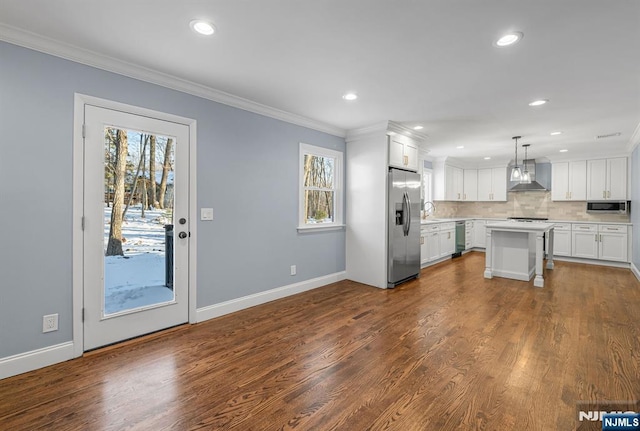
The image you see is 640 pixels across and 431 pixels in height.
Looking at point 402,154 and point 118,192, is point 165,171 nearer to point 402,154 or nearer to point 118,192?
point 118,192

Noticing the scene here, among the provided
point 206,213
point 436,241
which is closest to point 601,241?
point 436,241

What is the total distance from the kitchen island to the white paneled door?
4.81 metres

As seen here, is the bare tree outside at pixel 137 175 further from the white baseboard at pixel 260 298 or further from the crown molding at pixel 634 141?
the crown molding at pixel 634 141

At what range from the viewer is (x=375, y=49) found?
2338 mm

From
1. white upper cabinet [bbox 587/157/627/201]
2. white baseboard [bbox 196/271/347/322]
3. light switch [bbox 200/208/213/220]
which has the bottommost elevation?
white baseboard [bbox 196/271/347/322]

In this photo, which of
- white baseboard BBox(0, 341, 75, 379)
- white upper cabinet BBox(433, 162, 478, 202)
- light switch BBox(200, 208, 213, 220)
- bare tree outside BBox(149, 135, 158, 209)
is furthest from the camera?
white upper cabinet BBox(433, 162, 478, 202)

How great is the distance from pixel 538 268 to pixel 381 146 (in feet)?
10.5

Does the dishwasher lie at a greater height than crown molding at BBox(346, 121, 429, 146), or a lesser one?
lesser

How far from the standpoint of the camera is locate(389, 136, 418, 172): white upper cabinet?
447cm

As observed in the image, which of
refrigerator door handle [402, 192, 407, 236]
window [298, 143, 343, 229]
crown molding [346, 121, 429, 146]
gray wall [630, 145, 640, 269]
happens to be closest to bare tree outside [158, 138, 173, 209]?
window [298, 143, 343, 229]

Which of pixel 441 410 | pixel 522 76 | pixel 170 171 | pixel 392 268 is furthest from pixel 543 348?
pixel 170 171

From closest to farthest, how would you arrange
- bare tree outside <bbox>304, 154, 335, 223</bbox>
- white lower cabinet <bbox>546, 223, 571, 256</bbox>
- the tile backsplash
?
bare tree outside <bbox>304, 154, 335, 223</bbox>, white lower cabinet <bbox>546, 223, 571, 256</bbox>, the tile backsplash

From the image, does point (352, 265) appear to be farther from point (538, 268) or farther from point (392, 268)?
point (538, 268)

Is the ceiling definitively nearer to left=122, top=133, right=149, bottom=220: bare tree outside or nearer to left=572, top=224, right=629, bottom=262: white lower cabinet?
left=122, top=133, right=149, bottom=220: bare tree outside
